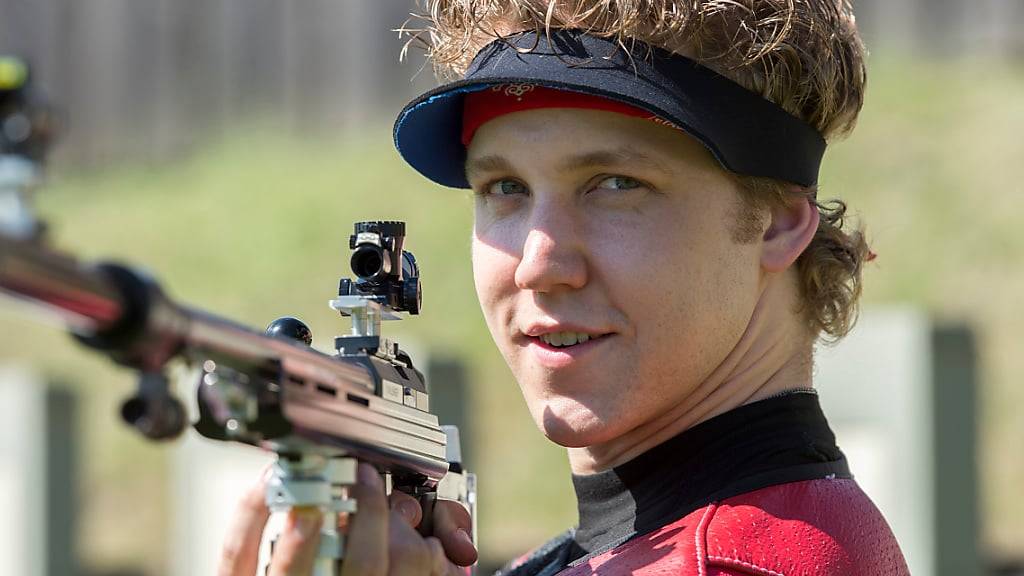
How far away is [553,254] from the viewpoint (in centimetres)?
275

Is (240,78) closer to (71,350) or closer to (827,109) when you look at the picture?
(71,350)

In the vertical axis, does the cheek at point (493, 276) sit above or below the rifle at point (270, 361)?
above

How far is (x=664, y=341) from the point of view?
9.18 feet

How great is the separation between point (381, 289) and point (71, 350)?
1117 cm

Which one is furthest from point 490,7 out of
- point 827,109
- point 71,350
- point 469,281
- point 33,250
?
point 71,350

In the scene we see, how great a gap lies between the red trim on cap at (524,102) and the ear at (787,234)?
0.34 metres

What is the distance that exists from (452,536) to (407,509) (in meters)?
0.10

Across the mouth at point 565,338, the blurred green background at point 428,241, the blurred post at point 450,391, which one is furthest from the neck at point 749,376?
the blurred green background at point 428,241

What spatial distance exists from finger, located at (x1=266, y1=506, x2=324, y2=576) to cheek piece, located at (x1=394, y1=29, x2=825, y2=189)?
924 mm

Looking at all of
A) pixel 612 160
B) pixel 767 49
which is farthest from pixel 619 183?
pixel 767 49

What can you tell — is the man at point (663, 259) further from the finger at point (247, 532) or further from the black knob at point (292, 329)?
the black knob at point (292, 329)

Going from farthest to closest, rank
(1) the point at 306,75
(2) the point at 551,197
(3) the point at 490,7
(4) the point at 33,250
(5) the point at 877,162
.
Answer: (1) the point at 306,75, (5) the point at 877,162, (3) the point at 490,7, (2) the point at 551,197, (4) the point at 33,250

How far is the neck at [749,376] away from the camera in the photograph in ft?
9.52

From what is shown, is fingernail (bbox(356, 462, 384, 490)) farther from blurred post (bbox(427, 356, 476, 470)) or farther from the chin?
blurred post (bbox(427, 356, 476, 470))
